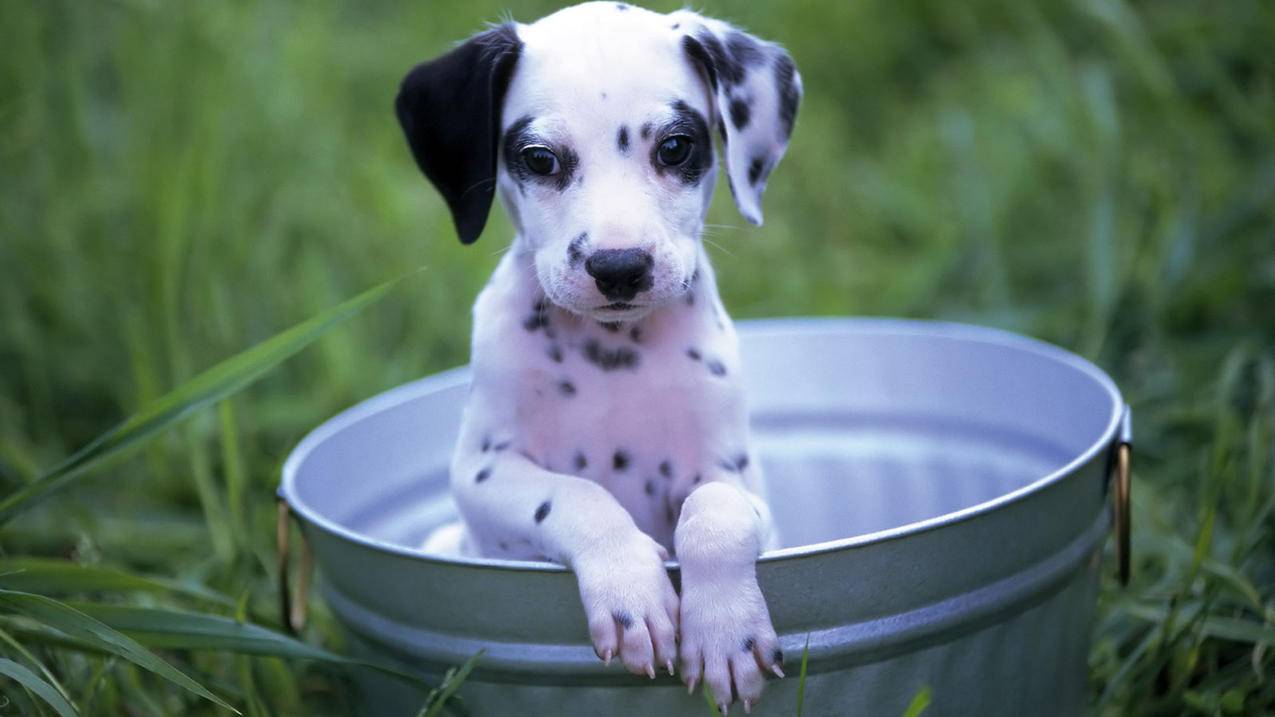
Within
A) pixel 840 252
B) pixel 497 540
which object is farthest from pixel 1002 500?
pixel 840 252

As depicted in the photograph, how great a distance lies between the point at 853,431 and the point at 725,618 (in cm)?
168

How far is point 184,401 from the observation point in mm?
2598

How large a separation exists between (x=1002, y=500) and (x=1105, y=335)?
99.1 inches

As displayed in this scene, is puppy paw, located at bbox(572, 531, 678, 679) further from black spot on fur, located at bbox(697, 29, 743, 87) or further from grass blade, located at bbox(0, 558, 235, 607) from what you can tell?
black spot on fur, located at bbox(697, 29, 743, 87)

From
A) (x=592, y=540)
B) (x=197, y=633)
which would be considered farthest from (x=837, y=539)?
(x=197, y=633)

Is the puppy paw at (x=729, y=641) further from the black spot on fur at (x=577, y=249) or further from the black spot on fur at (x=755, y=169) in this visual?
the black spot on fur at (x=755, y=169)

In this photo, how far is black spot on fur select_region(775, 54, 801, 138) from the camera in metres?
2.64

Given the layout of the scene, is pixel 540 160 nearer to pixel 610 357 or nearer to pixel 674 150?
pixel 674 150

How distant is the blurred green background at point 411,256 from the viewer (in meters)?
3.47

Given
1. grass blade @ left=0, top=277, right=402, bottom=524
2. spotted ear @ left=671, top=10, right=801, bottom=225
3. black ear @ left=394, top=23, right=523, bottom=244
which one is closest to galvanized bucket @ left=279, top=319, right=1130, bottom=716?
grass blade @ left=0, top=277, right=402, bottom=524

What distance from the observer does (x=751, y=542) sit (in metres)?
2.11

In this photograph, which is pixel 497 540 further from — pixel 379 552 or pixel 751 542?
pixel 751 542

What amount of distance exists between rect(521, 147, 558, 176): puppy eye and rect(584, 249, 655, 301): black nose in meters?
0.26

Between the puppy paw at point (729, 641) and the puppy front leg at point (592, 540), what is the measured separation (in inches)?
1.5
